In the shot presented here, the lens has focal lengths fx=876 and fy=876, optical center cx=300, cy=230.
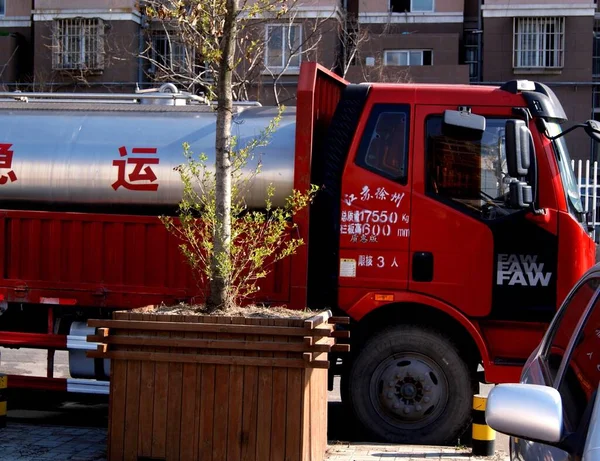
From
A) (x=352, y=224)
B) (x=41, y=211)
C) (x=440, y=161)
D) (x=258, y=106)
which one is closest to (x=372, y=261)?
(x=352, y=224)

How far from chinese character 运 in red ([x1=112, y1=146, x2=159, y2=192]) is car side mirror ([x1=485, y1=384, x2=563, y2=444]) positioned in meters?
5.35

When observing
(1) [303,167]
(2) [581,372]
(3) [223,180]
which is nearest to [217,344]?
(3) [223,180]

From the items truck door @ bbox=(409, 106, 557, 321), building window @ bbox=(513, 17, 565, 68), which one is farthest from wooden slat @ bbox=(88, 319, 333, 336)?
building window @ bbox=(513, 17, 565, 68)

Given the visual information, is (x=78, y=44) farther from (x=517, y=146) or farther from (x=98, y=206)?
(x=517, y=146)

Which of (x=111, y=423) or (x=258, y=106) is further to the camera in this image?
(x=258, y=106)

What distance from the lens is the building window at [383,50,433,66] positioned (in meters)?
26.8

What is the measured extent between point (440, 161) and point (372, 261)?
1020mm

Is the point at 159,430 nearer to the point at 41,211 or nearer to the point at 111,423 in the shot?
the point at 111,423

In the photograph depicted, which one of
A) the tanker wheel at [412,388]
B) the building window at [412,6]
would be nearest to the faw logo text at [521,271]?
the tanker wheel at [412,388]

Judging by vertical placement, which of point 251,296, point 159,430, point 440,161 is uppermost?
point 440,161

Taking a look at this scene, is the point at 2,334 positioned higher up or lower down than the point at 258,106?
lower down

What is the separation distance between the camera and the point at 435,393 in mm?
7363

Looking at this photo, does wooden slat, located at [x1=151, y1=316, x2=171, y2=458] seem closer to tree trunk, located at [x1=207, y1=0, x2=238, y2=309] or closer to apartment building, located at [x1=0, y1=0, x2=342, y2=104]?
tree trunk, located at [x1=207, y1=0, x2=238, y2=309]

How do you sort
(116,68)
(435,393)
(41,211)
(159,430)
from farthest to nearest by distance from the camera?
(116,68) < (41,211) < (435,393) < (159,430)
